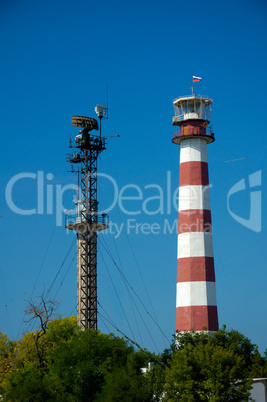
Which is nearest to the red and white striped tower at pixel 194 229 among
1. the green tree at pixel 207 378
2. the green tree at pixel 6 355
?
the green tree at pixel 207 378

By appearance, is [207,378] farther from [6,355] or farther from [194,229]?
[6,355]

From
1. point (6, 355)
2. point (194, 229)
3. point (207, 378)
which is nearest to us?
point (207, 378)

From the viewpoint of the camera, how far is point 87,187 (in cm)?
7800

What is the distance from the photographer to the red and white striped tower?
61.8m

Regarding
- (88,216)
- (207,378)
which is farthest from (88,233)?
(207,378)

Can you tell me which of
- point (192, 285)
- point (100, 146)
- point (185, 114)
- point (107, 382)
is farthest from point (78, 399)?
point (100, 146)

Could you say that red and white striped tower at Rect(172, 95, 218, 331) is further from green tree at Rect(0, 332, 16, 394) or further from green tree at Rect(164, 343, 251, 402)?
green tree at Rect(0, 332, 16, 394)

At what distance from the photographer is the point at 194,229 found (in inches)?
2480

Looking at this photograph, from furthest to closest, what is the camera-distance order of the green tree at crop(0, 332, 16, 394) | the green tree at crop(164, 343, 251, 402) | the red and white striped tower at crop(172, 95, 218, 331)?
the green tree at crop(0, 332, 16, 394)
the red and white striped tower at crop(172, 95, 218, 331)
the green tree at crop(164, 343, 251, 402)

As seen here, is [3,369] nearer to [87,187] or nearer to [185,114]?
[87,187]

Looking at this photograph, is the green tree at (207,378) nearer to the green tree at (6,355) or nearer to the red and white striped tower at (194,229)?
the red and white striped tower at (194,229)

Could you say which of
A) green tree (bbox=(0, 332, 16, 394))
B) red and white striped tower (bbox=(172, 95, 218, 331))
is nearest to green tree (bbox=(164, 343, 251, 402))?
red and white striped tower (bbox=(172, 95, 218, 331))

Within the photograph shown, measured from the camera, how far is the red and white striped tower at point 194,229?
203 feet

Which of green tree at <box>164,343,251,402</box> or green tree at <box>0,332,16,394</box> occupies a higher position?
green tree at <box>0,332,16,394</box>
